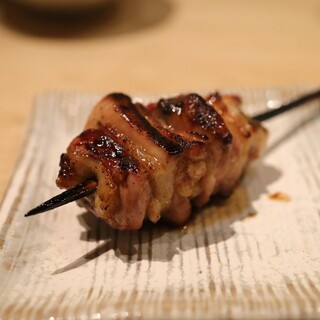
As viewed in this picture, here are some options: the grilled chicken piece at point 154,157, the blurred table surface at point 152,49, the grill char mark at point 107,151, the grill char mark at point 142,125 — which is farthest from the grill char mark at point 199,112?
the blurred table surface at point 152,49

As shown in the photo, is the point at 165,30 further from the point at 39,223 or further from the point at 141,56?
the point at 39,223

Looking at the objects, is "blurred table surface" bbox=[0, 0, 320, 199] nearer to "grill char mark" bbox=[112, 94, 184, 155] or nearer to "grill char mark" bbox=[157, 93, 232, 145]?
"grill char mark" bbox=[112, 94, 184, 155]

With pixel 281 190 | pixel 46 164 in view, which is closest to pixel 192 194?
pixel 281 190

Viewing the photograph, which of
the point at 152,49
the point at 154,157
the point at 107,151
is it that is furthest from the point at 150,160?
the point at 152,49

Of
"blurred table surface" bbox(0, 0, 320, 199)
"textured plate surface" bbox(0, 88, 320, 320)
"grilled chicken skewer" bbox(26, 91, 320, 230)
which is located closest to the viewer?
"textured plate surface" bbox(0, 88, 320, 320)

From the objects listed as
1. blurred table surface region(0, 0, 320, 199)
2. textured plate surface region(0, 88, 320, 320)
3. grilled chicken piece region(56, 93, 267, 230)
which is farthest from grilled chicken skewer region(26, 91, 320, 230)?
blurred table surface region(0, 0, 320, 199)

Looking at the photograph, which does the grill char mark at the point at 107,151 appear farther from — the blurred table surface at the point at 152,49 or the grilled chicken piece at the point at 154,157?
the blurred table surface at the point at 152,49

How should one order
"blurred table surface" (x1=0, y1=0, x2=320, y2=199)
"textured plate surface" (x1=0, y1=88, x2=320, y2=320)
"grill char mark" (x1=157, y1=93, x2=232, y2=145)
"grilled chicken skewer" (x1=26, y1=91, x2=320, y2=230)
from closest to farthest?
1. "textured plate surface" (x1=0, y1=88, x2=320, y2=320)
2. "grilled chicken skewer" (x1=26, y1=91, x2=320, y2=230)
3. "grill char mark" (x1=157, y1=93, x2=232, y2=145)
4. "blurred table surface" (x1=0, y1=0, x2=320, y2=199)
